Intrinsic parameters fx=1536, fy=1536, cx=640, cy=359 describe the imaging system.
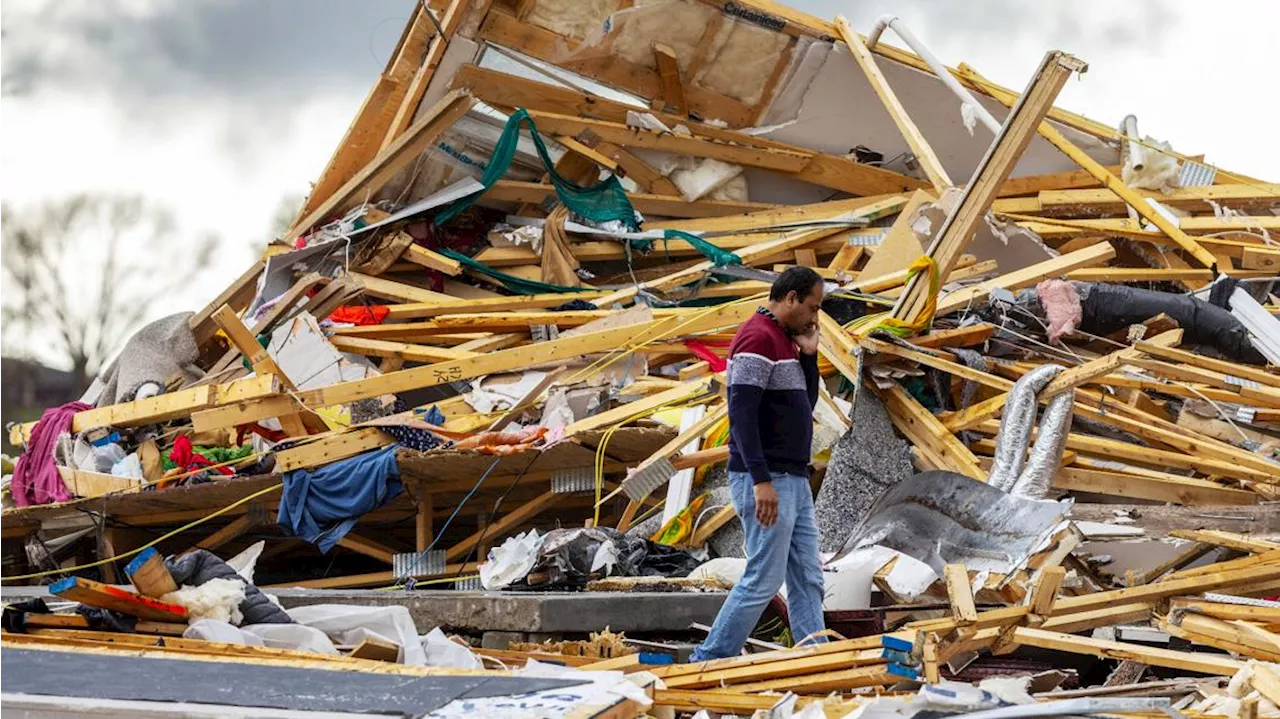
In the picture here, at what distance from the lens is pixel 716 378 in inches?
376

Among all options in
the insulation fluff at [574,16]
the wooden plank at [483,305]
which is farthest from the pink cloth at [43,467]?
the insulation fluff at [574,16]

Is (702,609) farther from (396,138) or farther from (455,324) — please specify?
(396,138)

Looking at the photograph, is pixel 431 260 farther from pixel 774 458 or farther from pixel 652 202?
pixel 774 458

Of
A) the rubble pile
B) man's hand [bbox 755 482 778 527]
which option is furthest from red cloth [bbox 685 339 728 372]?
man's hand [bbox 755 482 778 527]

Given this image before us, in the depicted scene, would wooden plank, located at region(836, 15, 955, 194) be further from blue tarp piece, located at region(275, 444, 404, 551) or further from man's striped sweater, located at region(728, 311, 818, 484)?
man's striped sweater, located at region(728, 311, 818, 484)

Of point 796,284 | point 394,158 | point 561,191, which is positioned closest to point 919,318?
point 796,284

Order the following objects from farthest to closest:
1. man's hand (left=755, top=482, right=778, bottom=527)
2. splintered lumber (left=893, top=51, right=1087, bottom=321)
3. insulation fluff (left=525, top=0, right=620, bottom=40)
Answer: insulation fluff (left=525, top=0, right=620, bottom=40) → splintered lumber (left=893, top=51, right=1087, bottom=321) → man's hand (left=755, top=482, right=778, bottom=527)

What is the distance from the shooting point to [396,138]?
13766 mm

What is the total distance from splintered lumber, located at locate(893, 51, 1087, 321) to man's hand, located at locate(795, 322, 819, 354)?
3310 mm

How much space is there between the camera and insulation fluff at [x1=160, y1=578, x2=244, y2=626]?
6234 mm

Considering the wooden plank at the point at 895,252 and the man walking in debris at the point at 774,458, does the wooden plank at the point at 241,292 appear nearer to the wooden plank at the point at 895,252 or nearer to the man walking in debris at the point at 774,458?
the wooden plank at the point at 895,252

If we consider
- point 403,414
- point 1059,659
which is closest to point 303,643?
point 1059,659

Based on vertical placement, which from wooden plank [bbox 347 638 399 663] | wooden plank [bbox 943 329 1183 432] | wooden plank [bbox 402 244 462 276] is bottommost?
wooden plank [bbox 347 638 399 663]

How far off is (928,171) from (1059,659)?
6.73m
